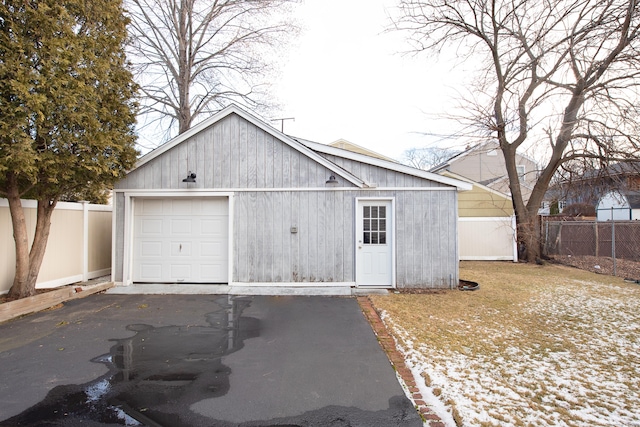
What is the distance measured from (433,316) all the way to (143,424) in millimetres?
4501

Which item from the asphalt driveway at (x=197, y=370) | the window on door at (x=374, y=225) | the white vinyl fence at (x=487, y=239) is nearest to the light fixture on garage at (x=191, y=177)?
the asphalt driveway at (x=197, y=370)

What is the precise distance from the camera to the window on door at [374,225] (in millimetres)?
8047

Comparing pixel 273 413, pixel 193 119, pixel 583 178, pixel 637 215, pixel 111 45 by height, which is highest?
pixel 193 119

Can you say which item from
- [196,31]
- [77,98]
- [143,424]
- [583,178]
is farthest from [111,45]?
[583,178]

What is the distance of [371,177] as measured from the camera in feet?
26.6

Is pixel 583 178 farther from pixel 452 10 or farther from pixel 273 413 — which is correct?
pixel 273 413

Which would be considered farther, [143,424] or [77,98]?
[77,98]

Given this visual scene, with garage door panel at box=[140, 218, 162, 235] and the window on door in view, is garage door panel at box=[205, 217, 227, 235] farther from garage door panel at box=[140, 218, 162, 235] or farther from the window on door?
the window on door

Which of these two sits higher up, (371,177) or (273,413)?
(371,177)

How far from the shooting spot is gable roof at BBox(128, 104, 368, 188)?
25.9 ft

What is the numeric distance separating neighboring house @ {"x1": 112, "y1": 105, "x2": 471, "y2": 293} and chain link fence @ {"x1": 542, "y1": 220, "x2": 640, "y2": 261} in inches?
319

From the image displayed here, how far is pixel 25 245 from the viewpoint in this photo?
6.29 m

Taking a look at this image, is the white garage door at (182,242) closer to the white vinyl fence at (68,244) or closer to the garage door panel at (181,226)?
the garage door panel at (181,226)

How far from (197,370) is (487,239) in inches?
516
